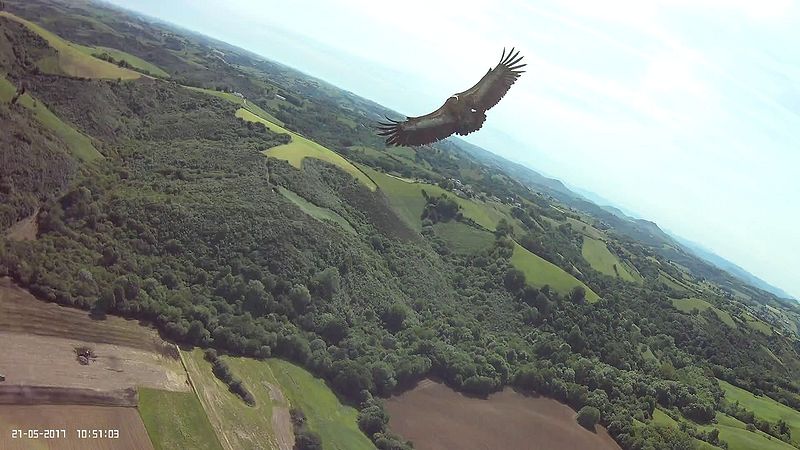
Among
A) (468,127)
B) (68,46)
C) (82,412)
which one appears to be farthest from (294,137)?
(468,127)

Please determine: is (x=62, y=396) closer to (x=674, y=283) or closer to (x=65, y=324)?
(x=65, y=324)

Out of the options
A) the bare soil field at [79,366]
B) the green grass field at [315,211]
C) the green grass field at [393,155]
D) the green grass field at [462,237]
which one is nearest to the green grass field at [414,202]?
the green grass field at [462,237]

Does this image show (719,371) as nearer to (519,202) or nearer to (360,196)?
(360,196)

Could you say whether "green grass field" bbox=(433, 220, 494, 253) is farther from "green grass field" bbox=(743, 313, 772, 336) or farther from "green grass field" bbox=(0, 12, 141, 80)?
"green grass field" bbox=(743, 313, 772, 336)

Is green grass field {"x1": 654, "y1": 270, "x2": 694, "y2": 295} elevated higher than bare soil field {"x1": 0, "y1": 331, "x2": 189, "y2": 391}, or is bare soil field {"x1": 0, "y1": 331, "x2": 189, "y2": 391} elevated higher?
green grass field {"x1": 654, "y1": 270, "x2": 694, "y2": 295}

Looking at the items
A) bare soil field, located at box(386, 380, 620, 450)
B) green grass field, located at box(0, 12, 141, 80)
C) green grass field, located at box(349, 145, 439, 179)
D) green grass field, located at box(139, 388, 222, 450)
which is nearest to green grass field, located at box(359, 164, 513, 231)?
green grass field, located at box(349, 145, 439, 179)

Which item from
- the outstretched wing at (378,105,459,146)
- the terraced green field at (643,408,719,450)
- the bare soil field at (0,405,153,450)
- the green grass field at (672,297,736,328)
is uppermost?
the outstretched wing at (378,105,459,146)

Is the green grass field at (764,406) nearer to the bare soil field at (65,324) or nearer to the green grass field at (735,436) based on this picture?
the green grass field at (735,436)
